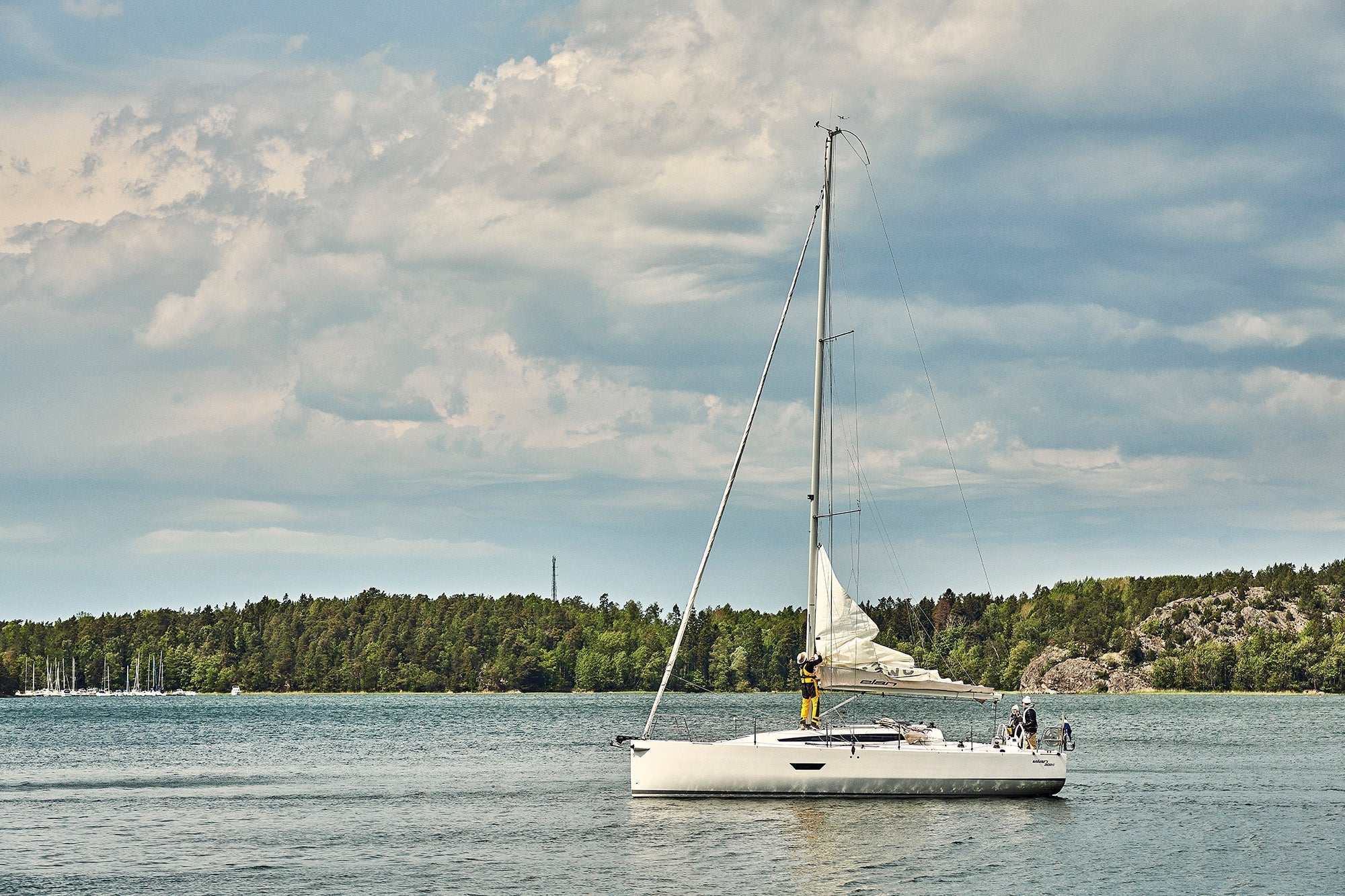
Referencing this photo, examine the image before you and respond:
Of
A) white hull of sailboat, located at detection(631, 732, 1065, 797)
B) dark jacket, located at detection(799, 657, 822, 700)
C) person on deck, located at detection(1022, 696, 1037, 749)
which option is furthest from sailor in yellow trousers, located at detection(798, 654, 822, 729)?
person on deck, located at detection(1022, 696, 1037, 749)

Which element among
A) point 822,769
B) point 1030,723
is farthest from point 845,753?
point 1030,723

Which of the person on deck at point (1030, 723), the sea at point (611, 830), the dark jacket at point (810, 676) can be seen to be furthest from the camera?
the person on deck at point (1030, 723)

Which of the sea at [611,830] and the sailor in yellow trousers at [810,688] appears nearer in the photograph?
the sea at [611,830]

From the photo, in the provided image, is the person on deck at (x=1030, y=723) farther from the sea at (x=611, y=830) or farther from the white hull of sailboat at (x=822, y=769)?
the sea at (x=611, y=830)

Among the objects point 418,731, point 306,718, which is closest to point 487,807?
point 418,731

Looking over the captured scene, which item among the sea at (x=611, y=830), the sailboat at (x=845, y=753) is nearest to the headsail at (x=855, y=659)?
the sailboat at (x=845, y=753)

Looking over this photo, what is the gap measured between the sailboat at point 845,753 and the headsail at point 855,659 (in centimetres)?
3

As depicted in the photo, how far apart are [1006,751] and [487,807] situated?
53.8 ft

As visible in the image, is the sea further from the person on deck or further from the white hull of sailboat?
the person on deck

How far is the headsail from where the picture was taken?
130 feet

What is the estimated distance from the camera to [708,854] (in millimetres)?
32688

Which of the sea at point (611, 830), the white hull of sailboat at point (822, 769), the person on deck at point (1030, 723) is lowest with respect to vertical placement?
the sea at point (611, 830)

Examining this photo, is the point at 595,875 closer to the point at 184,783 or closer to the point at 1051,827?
the point at 1051,827

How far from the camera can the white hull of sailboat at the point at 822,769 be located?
127ft
